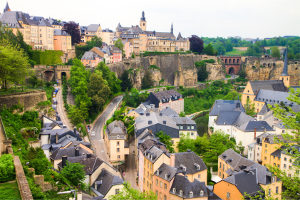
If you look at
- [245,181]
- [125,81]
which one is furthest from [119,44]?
[245,181]

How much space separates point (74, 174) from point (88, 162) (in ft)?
12.5

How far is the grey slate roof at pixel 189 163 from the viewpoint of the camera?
29.3m

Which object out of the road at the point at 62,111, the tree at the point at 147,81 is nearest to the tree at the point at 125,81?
the tree at the point at 147,81

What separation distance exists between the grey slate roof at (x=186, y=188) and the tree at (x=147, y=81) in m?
46.3

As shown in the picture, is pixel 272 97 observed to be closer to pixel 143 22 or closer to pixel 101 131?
pixel 101 131

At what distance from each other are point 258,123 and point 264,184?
16.4 m

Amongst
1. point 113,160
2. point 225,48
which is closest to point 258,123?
point 113,160

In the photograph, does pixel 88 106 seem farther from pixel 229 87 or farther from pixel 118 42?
pixel 229 87

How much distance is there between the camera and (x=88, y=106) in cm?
4522

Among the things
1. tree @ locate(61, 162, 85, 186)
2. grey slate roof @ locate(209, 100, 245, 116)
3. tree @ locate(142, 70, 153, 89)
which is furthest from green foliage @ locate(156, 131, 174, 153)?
tree @ locate(142, 70, 153, 89)

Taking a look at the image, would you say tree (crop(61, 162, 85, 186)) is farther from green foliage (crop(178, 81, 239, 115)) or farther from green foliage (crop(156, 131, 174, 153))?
→ green foliage (crop(178, 81, 239, 115))

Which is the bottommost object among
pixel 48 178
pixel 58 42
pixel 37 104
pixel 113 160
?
pixel 113 160

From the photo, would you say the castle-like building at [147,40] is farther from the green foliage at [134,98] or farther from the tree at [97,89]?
the tree at [97,89]

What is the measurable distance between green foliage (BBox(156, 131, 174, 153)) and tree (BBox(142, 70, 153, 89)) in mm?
35004
